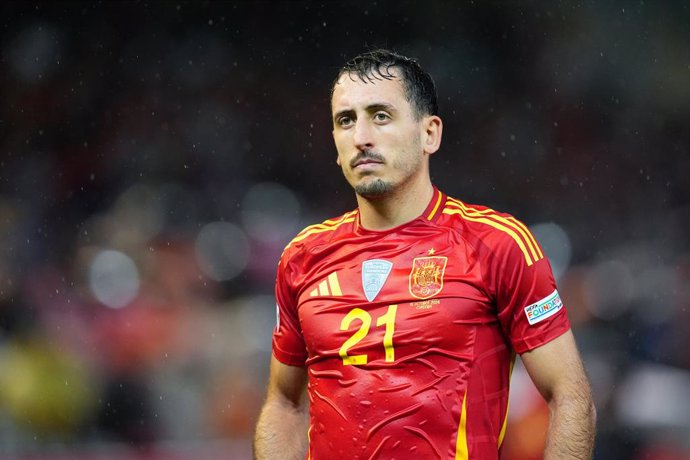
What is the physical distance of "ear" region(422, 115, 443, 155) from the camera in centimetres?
317

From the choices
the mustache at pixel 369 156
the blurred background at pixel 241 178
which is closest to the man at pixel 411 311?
the mustache at pixel 369 156

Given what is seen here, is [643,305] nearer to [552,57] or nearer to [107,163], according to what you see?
[552,57]

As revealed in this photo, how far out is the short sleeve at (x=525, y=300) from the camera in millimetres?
2820

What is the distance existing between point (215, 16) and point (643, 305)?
4.69 meters

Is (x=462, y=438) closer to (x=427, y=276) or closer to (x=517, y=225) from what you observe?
(x=427, y=276)

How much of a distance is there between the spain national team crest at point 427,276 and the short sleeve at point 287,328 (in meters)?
0.46

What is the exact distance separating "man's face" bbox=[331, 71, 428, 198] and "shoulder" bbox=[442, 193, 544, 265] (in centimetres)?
18

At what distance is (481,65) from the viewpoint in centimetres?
916

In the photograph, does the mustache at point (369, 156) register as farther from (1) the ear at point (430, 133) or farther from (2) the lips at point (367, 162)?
(1) the ear at point (430, 133)

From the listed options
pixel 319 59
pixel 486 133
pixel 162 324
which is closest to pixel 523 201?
pixel 486 133

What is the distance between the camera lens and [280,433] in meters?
3.30

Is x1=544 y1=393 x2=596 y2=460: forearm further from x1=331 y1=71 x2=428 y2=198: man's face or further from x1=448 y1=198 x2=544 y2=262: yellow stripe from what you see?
x1=331 y1=71 x2=428 y2=198: man's face

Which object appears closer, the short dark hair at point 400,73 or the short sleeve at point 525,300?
the short sleeve at point 525,300

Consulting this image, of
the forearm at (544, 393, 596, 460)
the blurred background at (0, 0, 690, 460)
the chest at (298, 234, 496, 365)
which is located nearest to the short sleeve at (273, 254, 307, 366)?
the chest at (298, 234, 496, 365)
